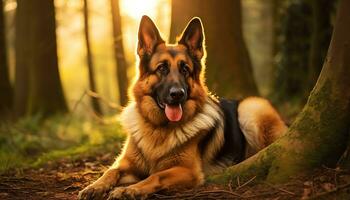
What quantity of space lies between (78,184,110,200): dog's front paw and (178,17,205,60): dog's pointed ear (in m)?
2.16

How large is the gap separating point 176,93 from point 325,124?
1780 mm

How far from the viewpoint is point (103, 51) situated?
→ 41.1 metres

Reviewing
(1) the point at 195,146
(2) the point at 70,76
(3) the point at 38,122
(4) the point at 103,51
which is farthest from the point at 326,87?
(2) the point at 70,76

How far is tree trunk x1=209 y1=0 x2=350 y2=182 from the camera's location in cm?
452

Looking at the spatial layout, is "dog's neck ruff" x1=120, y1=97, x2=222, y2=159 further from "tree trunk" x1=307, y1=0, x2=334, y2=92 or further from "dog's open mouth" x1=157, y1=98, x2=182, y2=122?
"tree trunk" x1=307, y1=0, x2=334, y2=92

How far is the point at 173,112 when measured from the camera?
5.84m

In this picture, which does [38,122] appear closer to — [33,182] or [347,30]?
[33,182]

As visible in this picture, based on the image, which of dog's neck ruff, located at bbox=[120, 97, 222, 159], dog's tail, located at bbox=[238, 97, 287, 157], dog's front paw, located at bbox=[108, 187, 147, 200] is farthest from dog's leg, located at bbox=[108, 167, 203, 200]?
dog's tail, located at bbox=[238, 97, 287, 157]

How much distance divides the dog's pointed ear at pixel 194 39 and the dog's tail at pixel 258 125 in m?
1.29

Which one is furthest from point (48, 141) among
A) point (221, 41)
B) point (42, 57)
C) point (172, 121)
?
point (172, 121)

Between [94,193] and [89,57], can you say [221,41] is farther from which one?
[89,57]

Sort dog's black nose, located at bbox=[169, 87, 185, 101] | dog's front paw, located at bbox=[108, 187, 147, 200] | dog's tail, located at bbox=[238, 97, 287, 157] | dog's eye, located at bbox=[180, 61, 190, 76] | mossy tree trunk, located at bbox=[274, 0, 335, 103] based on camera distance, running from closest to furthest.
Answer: dog's front paw, located at bbox=[108, 187, 147, 200] < dog's black nose, located at bbox=[169, 87, 185, 101] < dog's eye, located at bbox=[180, 61, 190, 76] < dog's tail, located at bbox=[238, 97, 287, 157] < mossy tree trunk, located at bbox=[274, 0, 335, 103]

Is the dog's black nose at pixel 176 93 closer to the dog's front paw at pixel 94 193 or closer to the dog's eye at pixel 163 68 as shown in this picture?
the dog's eye at pixel 163 68

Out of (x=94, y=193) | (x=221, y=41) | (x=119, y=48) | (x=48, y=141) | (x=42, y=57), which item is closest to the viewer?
(x=94, y=193)
